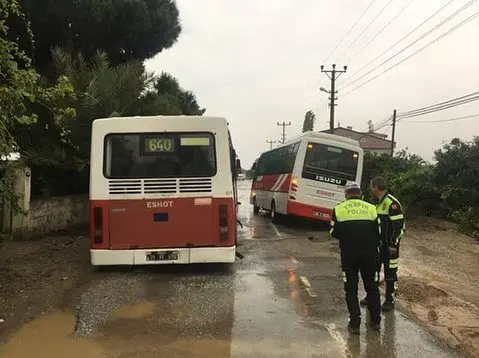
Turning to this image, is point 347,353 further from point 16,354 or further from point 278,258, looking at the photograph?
point 278,258

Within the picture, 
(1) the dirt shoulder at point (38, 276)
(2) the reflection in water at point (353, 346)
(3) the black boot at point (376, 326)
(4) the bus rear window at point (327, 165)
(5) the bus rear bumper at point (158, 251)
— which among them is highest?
(4) the bus rear window at point (327, 165)

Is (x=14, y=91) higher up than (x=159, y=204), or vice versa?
(x=14, y=91)

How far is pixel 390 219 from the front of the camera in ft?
23.6

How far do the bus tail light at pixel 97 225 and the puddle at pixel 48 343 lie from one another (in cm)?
268

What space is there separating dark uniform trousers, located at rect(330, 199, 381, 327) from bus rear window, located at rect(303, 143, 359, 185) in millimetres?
10990

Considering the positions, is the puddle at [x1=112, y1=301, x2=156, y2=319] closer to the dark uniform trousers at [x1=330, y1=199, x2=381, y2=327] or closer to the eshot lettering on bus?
the eshot lettering on bus

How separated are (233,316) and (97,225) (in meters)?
3.43

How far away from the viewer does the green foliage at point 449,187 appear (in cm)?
1875

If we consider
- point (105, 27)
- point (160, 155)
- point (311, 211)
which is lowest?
point (311, 211)

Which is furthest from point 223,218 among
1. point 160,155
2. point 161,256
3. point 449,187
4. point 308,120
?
point 308,120

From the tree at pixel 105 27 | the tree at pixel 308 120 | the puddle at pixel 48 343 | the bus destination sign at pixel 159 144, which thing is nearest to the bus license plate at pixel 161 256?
the bus destination sign at pixel 159 144

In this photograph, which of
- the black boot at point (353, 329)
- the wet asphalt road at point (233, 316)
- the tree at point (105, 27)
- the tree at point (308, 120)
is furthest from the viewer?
the tree at point (308, 120)

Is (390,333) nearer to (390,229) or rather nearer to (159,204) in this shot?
(390,229)

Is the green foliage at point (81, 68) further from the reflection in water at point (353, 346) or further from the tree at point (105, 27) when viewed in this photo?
the reflection in water at point (353, 346)
